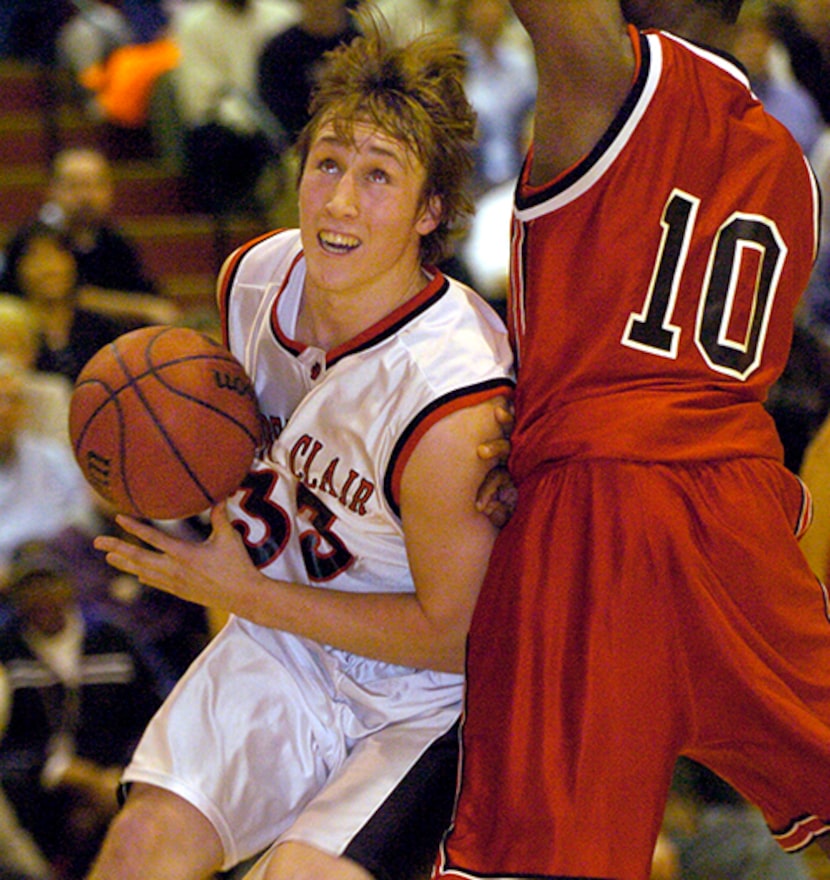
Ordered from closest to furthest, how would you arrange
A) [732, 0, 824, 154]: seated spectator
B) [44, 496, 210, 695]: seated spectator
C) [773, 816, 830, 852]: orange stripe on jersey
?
[773, 816, 830, 852]: orange stripe on jersey → [44, 496, 210, 695]: seated spectator → [732, 0, 824, 154]: seated spectator

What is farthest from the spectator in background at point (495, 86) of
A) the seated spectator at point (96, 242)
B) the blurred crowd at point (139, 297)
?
the seated spectator at point (96, 242)

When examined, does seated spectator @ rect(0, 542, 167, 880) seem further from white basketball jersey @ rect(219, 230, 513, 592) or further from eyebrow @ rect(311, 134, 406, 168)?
eyebrow @ rect(311, 134, 406, 168)

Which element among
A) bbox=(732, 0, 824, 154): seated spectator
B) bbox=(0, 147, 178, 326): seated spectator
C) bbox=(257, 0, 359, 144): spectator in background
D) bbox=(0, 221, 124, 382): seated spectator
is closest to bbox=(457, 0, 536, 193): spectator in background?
bbox=(257, 0, 359, 144): spectator in background

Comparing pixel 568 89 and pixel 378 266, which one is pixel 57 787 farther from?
pixel 568 89

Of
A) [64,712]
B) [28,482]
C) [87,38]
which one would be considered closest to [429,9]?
[87,38]

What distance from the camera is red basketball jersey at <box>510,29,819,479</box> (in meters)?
2.67

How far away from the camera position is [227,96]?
7598 mm

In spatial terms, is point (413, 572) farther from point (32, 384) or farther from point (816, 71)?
point (816, 71)

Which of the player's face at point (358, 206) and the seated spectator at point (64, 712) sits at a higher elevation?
the player's face at point (358, 206)

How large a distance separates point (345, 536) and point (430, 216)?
28.7 inches

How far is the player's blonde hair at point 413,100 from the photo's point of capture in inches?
118

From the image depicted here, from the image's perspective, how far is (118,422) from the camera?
120 inches

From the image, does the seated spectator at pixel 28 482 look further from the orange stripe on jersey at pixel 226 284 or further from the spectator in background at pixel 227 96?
the spectator in background at pixel 227 96

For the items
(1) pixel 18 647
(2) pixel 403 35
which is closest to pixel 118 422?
(2) pixel 403 35
